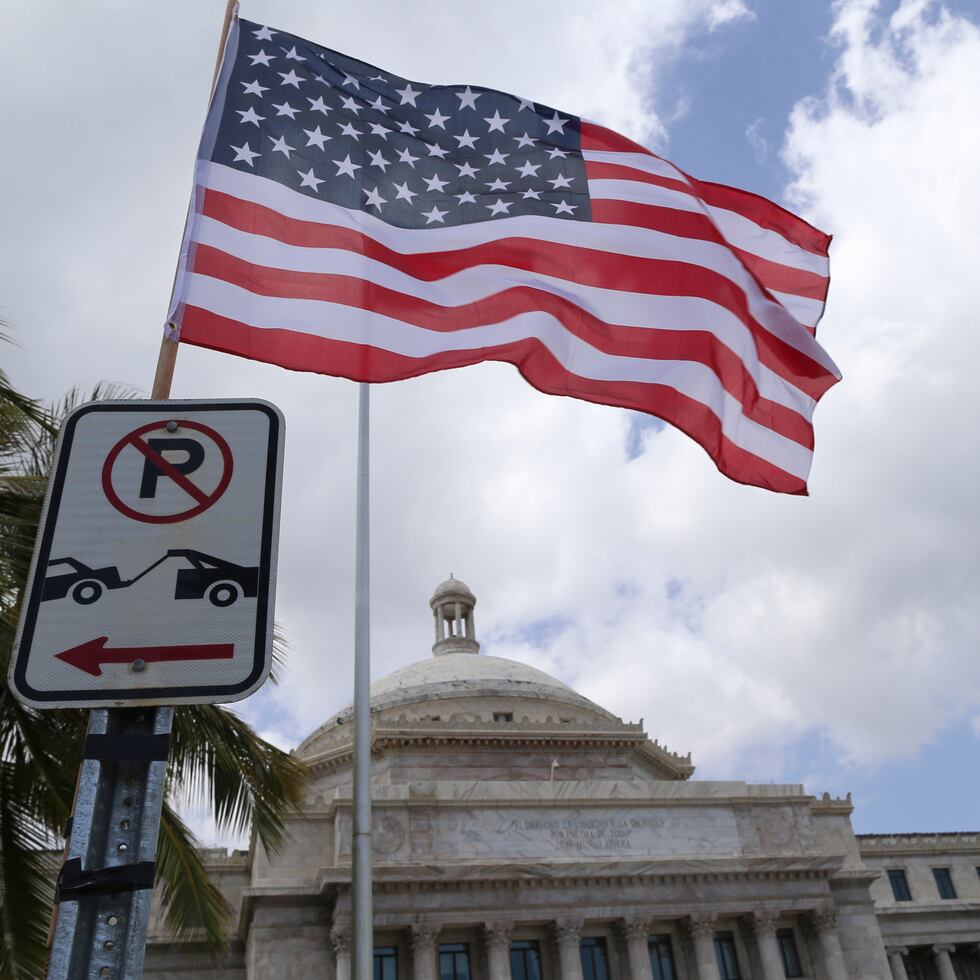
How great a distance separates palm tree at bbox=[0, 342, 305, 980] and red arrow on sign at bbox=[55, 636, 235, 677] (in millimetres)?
6998

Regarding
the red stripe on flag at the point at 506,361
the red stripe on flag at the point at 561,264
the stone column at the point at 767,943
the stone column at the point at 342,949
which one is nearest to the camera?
the red stripe on flag at the point at 506,361

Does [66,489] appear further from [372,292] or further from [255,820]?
[255,820]

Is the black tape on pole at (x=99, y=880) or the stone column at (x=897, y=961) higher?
the stone column at (x=897, y=961)

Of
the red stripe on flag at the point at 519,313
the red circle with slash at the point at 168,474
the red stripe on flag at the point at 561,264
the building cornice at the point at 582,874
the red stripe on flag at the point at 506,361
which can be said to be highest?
the building cornice at the point at 582,874

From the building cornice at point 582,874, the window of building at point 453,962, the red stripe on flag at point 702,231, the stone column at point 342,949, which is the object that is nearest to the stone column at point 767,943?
the building cornice at point 582,874

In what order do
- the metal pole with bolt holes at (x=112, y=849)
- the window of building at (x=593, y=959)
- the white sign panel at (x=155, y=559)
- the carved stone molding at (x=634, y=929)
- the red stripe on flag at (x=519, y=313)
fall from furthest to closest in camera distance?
the window of building at (x=593, y=959) → the carved stone molding at (x=634, y=929) → the red stripe on flag at (x=519, y=313) → the white sign panel at (x=155, y=559) → the metal pole with bolt holes at (x=112, y=849)

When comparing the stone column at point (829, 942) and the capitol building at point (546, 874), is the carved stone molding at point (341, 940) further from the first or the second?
the stone column at point (829, 942)

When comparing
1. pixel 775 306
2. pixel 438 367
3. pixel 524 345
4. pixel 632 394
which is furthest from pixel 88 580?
pixel 775 306

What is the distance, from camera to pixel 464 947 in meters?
33.8

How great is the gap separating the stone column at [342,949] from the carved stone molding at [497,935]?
4799 millimetres

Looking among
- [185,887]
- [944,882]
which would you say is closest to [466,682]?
[944,882]

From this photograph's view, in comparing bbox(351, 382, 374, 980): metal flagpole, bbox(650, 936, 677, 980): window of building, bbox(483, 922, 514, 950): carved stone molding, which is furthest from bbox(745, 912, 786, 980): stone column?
bbox(351, 382, 374, 980): metal flagpole

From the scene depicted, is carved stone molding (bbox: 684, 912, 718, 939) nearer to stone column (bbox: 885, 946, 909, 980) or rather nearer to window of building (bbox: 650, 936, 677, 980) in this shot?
window of building (bbox: 650, 936, 677, 980)

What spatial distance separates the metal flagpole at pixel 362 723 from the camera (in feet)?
40.4
